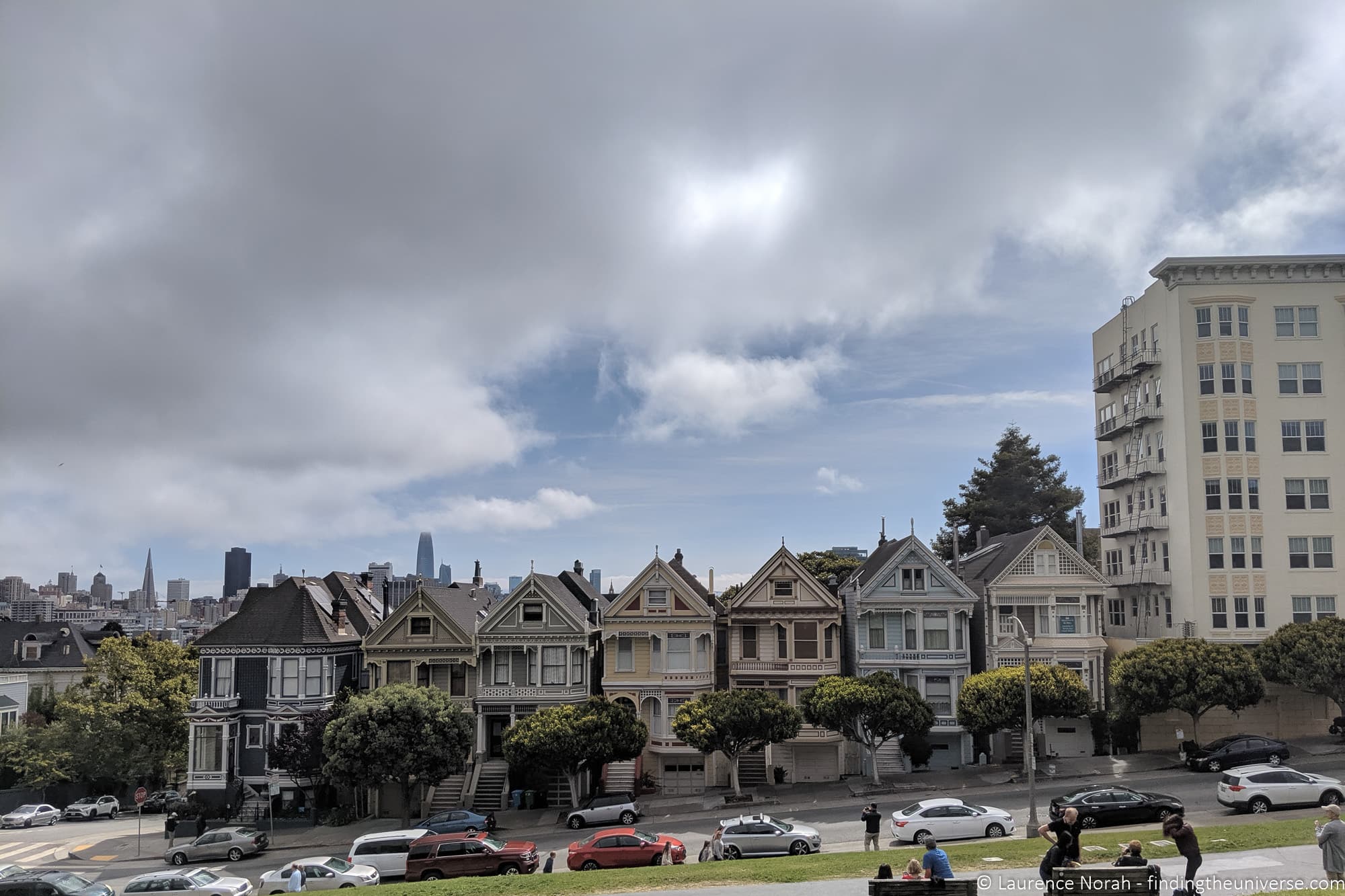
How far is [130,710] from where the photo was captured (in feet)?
193

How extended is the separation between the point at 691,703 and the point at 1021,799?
15153mm

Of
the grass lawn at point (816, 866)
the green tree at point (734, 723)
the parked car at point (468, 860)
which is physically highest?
the green tree at point (734, 723)

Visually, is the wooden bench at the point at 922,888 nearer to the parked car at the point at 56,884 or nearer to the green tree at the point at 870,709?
the parked car at the point at 56,884

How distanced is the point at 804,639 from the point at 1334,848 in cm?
3356

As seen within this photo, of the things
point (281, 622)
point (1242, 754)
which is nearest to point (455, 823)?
point (281, 622)

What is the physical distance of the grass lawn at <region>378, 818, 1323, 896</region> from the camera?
26719mm

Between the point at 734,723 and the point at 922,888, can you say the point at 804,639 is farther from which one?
the point at 922,888

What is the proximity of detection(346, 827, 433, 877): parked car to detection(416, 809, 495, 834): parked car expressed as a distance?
248cm

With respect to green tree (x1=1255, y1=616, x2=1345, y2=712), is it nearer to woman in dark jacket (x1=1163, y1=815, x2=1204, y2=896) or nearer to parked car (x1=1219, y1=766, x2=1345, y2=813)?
parked car (x1=1219, y1=766, x2=1345, y2=813)

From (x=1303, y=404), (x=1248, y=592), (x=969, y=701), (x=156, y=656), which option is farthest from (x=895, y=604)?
(x=156, y=656)

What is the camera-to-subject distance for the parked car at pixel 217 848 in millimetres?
42594

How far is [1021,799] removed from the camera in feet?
137

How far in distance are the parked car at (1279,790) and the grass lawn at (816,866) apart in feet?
11.0

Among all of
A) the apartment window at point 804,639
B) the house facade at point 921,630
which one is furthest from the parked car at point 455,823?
the house facade at point 921,630
